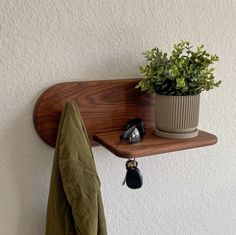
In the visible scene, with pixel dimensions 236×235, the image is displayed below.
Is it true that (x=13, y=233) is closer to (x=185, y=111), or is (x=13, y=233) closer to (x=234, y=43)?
(x=185, y=111)

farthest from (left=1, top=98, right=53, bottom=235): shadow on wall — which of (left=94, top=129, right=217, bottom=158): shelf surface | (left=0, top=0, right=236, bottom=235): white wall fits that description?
(left=94, top=129, right=217, bottom=158): shelf surface

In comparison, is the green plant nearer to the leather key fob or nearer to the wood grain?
the wood grain

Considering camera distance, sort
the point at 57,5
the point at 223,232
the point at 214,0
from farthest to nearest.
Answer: the point at 223,232 → the point at 214,0 → the point at 57,5

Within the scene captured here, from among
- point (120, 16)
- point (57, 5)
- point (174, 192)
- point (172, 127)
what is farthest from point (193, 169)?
point (57, 5)

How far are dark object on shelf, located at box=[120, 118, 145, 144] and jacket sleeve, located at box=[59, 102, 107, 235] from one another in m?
0.09

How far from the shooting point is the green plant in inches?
26.3

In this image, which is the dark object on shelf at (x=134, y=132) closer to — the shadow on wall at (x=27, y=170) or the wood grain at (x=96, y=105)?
the wood grain at (x=96, y=105)

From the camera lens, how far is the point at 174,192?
35.0 inches

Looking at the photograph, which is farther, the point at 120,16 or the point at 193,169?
the point at 193,169

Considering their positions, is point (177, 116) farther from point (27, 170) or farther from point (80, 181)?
point (27, 170)

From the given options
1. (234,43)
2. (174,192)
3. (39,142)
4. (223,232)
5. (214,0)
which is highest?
(214,0)

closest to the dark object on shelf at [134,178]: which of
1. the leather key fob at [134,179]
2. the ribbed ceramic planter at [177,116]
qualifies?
the leather key fob at [134,179]

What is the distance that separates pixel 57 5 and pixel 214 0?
1.43 feet

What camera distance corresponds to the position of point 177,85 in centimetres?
66
